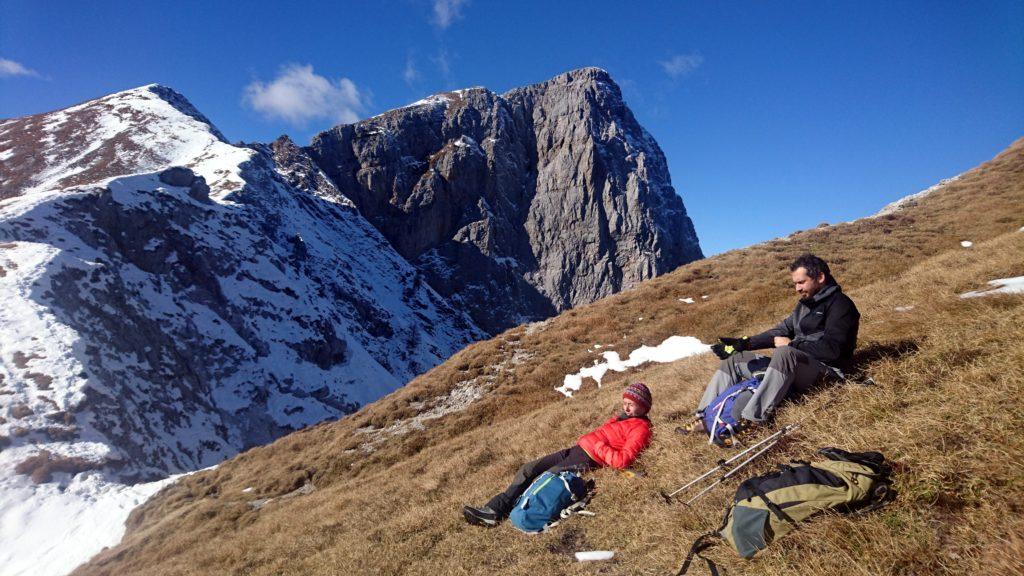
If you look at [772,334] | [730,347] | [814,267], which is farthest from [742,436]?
[814,267]

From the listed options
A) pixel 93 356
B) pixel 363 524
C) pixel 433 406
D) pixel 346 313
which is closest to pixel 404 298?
pixel 346 313

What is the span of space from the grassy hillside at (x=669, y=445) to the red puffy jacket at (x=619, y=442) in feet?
0.81

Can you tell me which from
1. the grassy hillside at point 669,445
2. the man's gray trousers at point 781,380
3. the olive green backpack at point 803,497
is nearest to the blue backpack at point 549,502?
the grassy hillside at point 669,445

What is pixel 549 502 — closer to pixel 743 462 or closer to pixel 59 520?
pixel 743 462

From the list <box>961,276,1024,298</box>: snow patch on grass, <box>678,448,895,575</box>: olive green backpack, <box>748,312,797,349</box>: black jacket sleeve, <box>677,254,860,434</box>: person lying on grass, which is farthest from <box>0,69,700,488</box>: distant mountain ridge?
<box>961,276,1024,298</box>: snow patch on grass

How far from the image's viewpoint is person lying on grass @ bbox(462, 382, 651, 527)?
668cm

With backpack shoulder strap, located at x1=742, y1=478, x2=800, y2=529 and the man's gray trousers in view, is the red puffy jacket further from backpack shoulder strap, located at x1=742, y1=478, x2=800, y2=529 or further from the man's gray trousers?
backpack shoulder strap, located at x1=742, y1=478, x2=800, y2=529

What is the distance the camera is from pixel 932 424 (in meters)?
3.96

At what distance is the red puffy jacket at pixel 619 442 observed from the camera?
6625 millimetres

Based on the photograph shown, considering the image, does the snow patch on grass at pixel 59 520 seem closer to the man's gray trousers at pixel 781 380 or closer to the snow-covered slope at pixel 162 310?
the snow-covered slope at pixel 162 310

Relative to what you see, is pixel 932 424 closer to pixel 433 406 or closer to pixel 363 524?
pixel 363 524

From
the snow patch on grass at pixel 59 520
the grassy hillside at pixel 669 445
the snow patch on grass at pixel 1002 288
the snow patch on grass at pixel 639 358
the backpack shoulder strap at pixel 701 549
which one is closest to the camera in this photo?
the grassy hillside at pixel 669 445

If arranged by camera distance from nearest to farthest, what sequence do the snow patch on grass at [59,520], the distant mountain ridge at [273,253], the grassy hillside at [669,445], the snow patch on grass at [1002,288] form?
Result: the grassy hillside at [669,445] → the snow patch on grass at [1002,288] → the snow patch on grass at [59,520] → the distant mountain ridge at [273,253]

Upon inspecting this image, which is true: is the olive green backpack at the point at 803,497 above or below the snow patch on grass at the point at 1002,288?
below
